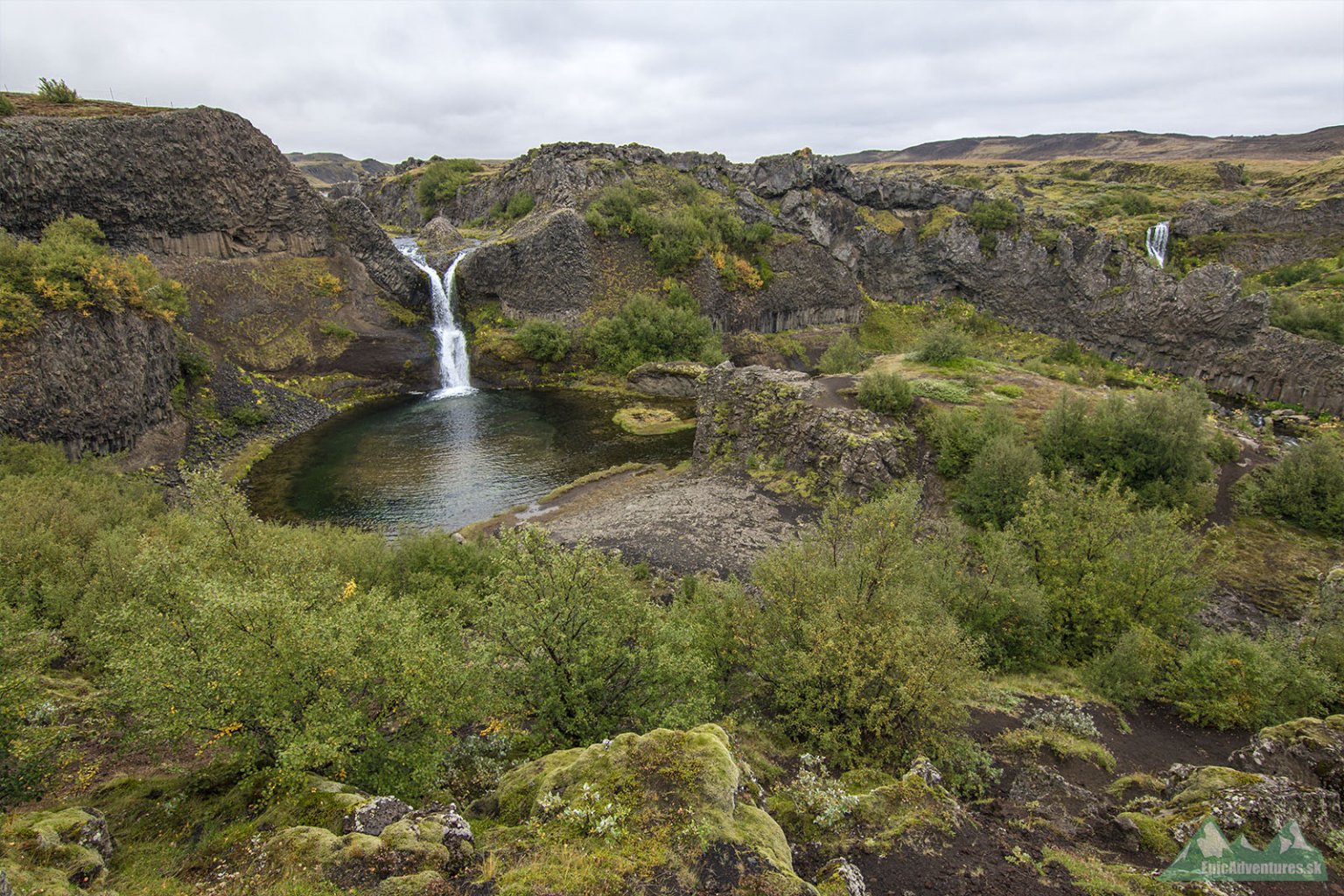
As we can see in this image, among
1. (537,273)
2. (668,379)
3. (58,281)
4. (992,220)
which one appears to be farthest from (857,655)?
(992,220)

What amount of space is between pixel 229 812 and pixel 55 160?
6119 cm

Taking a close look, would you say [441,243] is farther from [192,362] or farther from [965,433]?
[965,433]

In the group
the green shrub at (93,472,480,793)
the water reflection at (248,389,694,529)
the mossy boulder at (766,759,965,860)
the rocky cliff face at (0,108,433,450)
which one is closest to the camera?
the mossy boulder at (766,759,965,860)

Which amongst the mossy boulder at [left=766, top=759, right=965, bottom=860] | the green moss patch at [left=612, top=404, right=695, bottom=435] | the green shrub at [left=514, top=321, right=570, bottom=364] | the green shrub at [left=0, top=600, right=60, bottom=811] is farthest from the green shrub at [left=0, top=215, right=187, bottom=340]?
the mossy boulder at [left=766, top=759, right=965, bottom=860]

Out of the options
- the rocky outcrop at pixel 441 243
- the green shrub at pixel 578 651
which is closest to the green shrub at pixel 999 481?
the green shrub at pixel 578 651

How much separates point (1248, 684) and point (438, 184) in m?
119

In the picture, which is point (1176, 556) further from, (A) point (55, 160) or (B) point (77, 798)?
(A) point (55, 160)

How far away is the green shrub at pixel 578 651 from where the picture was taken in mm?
11320

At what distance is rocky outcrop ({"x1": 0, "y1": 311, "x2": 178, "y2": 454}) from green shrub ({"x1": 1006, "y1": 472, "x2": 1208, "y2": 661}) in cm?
5078

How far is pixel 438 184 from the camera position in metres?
106

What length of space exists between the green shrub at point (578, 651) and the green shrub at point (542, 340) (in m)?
56.5

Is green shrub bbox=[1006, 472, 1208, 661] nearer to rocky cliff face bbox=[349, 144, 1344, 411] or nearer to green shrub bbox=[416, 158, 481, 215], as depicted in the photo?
rocky cliff face bbox=[349, 144, 1344, 411]

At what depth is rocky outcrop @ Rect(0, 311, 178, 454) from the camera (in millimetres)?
33469

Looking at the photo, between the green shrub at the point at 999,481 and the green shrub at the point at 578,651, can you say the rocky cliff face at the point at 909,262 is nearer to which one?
the green shrub at the point at 999,481
